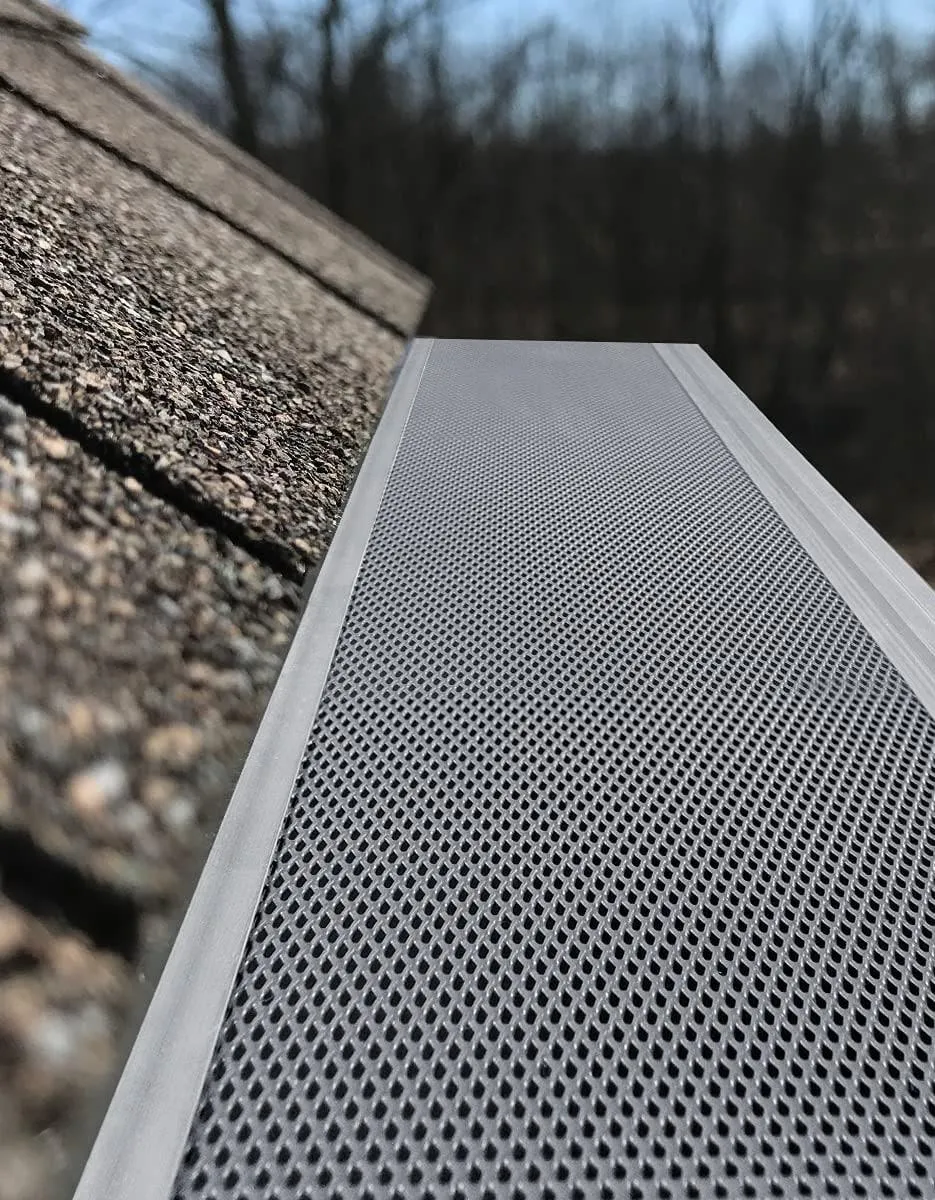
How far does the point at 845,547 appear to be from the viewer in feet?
2.55

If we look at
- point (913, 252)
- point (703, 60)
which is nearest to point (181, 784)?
point (703, 60)

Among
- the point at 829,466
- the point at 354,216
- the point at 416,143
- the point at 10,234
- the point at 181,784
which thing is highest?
the point at 10,234

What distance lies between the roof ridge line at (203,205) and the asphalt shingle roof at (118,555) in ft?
0.19

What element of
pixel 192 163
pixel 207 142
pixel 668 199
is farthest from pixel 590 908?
pixel 668 199

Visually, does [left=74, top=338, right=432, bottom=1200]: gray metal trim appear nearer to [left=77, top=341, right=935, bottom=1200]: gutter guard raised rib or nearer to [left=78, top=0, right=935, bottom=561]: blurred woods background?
[left=77, top=341, right=935, bottom=1200]: gutter guard raised rib

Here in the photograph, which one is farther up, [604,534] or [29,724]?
[29,724]

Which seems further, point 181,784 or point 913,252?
point 913,252

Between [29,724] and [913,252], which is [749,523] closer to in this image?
[29,724]

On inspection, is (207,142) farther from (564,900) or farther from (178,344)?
(564,900)

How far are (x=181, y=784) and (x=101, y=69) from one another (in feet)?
6.00

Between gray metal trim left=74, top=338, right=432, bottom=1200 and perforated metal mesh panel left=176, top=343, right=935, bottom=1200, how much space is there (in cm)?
1

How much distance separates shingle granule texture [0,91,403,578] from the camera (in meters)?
0.56

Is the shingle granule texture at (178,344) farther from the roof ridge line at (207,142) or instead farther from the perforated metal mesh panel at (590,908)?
the roof ridge line at (207,142)

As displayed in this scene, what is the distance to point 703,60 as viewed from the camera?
12.1 feet
